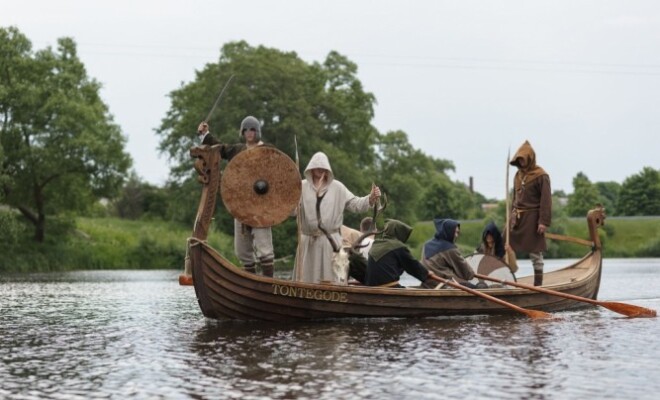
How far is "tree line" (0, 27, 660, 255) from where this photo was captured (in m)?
45.5

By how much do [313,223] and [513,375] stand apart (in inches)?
198

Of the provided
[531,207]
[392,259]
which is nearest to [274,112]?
[531,207]

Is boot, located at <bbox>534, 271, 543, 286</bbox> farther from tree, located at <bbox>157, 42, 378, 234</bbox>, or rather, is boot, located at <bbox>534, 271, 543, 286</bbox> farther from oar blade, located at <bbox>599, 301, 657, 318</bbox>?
tree, located at <bbox>157, 42, 378, 234</bbox>

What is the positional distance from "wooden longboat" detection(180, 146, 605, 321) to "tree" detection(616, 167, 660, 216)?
78.3 m

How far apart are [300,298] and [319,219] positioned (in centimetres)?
108

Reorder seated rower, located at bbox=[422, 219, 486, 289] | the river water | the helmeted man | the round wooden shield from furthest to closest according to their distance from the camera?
seated rower, located at bbox=[422, 219, 486, 289] < the helmeted man < the round wooden shield < the river water

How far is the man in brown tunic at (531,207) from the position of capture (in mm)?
16391

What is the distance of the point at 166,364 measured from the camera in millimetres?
10289

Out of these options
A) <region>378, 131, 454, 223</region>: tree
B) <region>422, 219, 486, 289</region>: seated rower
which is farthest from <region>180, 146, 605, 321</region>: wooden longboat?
<region>378, 131, 454, 223</region>: tree

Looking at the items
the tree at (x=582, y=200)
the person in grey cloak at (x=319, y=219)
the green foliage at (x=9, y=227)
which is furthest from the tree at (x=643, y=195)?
the person in grey cloak at (x=319, y=219)

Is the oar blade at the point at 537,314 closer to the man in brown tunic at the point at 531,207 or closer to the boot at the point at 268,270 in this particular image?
the man in brown tunic at the point at 531,207

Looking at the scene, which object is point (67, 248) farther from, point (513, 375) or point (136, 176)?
point (513, 375)

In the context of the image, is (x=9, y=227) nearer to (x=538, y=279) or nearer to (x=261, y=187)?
(x=538, y=279)

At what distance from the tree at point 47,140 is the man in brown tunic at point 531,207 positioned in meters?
30.9
